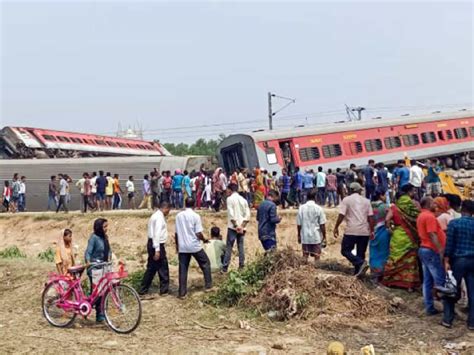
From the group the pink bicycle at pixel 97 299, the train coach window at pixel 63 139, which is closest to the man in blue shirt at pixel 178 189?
the pink bicycle at pixel 97 299

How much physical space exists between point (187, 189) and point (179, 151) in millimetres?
45631

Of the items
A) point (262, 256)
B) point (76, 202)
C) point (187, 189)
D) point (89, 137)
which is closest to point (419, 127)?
point (187, 189)

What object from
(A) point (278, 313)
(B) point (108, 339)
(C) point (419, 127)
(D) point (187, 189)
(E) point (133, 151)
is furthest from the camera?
(E) point (133, 151)

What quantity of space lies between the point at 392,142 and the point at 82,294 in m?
21.0

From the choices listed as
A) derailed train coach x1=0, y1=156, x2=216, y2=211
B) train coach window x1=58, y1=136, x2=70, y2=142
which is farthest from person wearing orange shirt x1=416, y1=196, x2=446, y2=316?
train coach window x1=58, y1=136, x2=70, y2=142

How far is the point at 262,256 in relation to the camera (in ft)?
32.2

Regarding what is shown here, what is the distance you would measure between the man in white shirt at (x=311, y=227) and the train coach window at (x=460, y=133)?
20817 millimetres

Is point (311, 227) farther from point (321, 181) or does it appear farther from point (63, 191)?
point (63, 191)

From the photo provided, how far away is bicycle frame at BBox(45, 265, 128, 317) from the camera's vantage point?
8.36 metres

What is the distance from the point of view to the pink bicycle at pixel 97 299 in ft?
27.0

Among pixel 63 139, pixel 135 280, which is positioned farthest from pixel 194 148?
pixel 135 280

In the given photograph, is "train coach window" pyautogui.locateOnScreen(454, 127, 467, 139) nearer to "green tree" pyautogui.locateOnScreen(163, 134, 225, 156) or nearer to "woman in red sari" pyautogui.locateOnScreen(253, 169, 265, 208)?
"woman in red sari" pyautogui.locateOnScreen(253, 169, 265, 208)

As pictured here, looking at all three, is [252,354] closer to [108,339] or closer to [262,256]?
[108,339]

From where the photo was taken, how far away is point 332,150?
2572 centimetres
